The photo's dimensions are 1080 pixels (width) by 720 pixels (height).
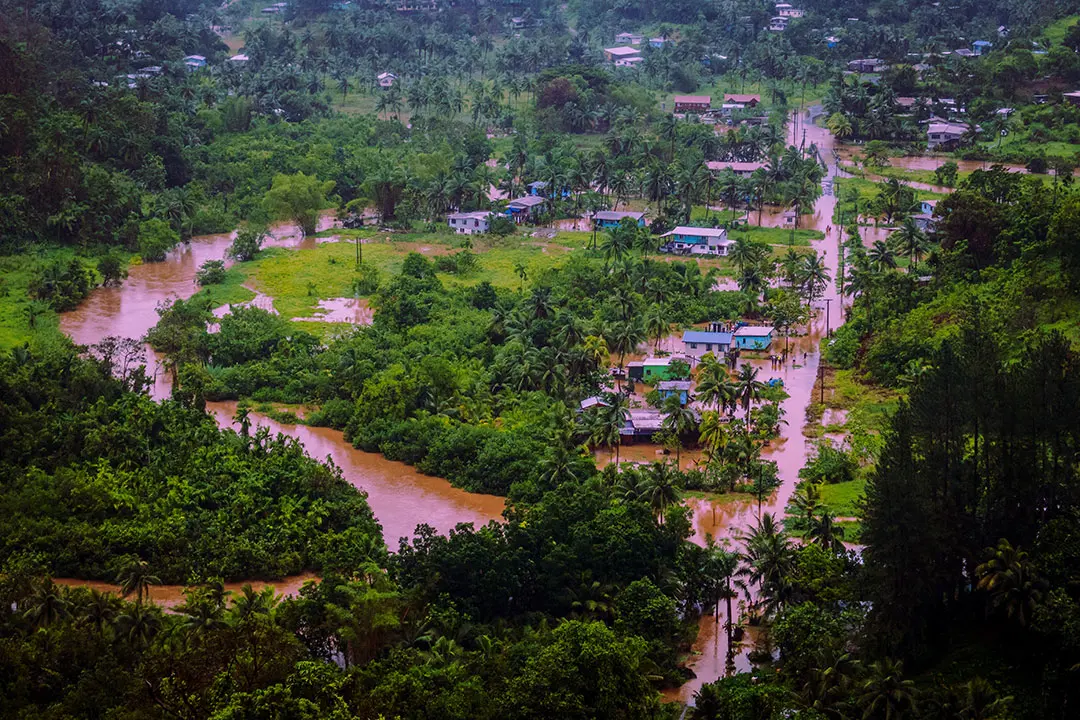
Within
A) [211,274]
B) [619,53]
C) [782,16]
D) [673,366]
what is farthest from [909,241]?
[782,16]

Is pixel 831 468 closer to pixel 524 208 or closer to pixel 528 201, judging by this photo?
pixel 524 208

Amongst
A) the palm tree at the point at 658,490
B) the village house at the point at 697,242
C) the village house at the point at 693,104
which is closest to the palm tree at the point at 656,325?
the village house at the point at 697,242

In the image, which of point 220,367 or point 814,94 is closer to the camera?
point 220,367

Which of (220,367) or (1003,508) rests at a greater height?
(1003,508)

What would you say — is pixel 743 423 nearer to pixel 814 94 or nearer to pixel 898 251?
pixel 898 251

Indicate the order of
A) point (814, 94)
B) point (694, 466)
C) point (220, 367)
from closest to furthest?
→ point (694, 466) → point (220, 367) → point (814, 94)

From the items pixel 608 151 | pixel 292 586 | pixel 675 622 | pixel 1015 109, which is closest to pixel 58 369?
pixel 292 586

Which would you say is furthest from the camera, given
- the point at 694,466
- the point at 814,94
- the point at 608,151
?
the point at 814,94

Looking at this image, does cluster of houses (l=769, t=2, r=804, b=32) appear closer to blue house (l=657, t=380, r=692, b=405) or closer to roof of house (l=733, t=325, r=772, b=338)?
roof of house (l=733, t=325, r=772, b=338)
